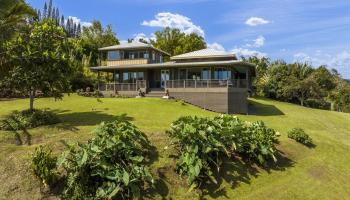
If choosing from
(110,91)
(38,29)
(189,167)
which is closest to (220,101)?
(110,91)

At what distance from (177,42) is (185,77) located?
102ft

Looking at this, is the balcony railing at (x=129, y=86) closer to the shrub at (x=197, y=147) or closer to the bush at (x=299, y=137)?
the bush at (x=299, y=137)

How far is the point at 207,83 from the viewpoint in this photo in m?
37.5

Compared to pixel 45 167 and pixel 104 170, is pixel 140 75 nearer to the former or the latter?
pixel 45 167

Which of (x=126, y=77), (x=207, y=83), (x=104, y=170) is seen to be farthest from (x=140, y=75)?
(x=104, y=170)

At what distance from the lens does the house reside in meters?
37.1

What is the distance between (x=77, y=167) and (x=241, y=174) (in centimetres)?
736

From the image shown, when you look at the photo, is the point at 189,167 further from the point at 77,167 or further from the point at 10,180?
the point at 10,180

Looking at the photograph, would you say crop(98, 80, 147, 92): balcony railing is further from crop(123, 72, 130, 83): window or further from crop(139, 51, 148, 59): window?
crop(139, 51, 148, 59): window

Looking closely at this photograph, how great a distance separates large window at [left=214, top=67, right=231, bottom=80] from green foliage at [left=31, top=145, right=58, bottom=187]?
88.7 feet

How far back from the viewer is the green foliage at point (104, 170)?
13.9 meters

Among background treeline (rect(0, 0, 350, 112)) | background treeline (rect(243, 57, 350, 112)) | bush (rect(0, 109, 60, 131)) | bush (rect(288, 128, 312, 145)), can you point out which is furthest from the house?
bush (rect(0, 109, 60, 131))

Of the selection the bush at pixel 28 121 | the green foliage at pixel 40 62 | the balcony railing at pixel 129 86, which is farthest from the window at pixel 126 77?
the bush at pixel 28 121

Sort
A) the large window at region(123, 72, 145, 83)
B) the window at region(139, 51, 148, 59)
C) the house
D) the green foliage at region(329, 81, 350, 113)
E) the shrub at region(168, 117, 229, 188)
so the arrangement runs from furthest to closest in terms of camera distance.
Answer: the green foliage at region(329, 81, 350, 113) → the window at region(139, 51, 148, 59) → the large window at region(123, 72, 145, 83) → the house → the shrub at region(168, 117, 229, 188)
